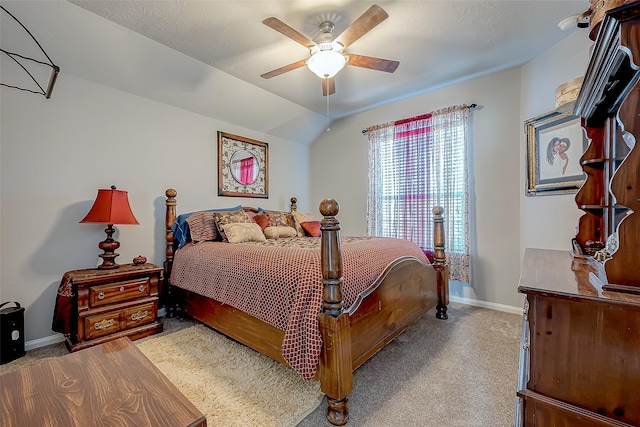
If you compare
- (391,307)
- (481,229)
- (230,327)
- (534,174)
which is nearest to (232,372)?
(230,327)

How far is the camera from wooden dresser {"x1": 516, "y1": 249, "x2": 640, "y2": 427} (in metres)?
0.75

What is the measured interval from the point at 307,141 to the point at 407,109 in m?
1.74

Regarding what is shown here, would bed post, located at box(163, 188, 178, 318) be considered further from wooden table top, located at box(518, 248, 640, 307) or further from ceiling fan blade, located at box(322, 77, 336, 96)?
wooden table top, located at box(518, 248, 640, 307)

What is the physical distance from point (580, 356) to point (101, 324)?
9.64 feet

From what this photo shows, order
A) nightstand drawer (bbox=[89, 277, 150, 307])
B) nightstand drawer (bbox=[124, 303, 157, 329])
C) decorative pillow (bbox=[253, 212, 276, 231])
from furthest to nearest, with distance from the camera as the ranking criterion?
decorative pillow (bbox=[253, 212, 276, 231]), nightstand drawer (bbox=[124, 303, 157, 329]), nightstand drawer (bbox=[89, 277, 150, 307])

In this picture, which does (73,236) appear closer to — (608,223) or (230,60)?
(230,60)

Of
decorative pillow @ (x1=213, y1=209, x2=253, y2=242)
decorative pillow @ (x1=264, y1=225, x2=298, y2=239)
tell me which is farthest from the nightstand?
decorative pillow @ (x1=264, y1=225, x2=298, y2=239)

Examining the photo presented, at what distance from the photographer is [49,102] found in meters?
2.29

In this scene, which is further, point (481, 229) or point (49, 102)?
point (481, 229)

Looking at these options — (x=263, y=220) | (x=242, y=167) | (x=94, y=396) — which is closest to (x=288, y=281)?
(x=94, y=396)

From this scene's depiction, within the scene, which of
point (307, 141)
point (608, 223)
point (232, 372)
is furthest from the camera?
point (307, 141)

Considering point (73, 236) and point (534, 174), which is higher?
point (534, 174)

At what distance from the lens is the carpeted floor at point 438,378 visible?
55.1 inches

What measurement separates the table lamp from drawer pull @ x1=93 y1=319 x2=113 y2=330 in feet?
1.46
